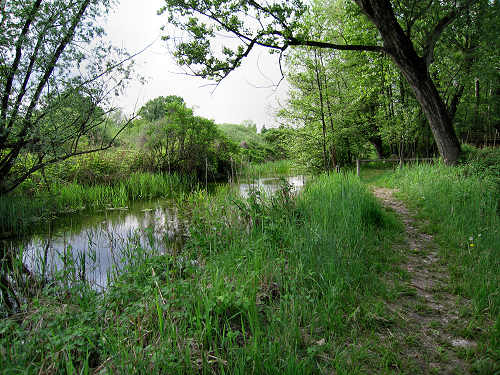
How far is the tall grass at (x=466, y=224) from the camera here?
285 centimetres

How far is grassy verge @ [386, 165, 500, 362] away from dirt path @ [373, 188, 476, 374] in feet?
0.38

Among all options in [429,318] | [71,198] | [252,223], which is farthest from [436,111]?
[71,198]

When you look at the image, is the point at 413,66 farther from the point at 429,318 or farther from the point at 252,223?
the point at 429,318

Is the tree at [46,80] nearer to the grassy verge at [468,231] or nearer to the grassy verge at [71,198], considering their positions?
the grassy verge at [71,198]

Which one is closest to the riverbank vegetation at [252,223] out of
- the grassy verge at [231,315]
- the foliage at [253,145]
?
the grassy verge at [231,315]

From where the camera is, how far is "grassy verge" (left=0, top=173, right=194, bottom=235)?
6602 millimetres

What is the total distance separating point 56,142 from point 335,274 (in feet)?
20.3

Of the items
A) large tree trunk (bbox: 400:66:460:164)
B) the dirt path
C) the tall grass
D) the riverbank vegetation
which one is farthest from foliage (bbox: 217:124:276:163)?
the dirt path

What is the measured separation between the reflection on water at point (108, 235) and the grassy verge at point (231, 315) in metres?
0.97

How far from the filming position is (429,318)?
2.56 meters

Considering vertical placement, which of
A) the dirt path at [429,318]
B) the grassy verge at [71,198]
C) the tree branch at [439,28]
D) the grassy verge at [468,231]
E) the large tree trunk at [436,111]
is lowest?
the dirt path at [429,318]

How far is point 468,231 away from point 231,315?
12.5ft

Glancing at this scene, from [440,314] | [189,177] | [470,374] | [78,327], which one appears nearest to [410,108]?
[189,177]

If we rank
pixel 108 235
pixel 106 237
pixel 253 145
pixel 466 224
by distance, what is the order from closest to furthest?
pixel 108 235, pixel 466 224, pixel 106 237, pixel 253 145
